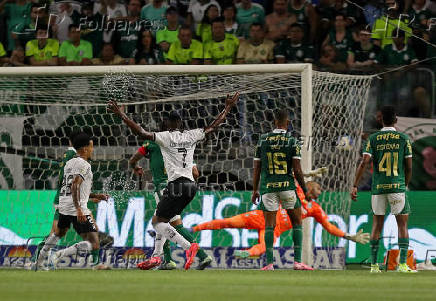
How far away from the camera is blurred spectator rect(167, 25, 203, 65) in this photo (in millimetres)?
18188

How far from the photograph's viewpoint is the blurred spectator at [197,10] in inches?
757

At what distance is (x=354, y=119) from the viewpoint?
49.3 ft

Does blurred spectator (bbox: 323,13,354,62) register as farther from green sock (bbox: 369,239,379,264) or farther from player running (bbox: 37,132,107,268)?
player running (bbox: 37,132,107,268)

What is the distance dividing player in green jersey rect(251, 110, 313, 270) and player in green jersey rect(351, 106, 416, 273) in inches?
32.0

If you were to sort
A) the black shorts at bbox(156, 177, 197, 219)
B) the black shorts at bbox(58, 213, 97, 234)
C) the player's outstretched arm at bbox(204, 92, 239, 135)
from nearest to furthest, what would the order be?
1. the player's outstretched arm at bbox(204, 92, 239, 135)
2. the black shorts at bbox(156, 177, 197, 219)
3. the black shorts at bbox(58, 213, 97, 234)

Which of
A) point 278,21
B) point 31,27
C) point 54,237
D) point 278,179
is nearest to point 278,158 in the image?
point 278,179

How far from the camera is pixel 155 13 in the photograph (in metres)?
19.3

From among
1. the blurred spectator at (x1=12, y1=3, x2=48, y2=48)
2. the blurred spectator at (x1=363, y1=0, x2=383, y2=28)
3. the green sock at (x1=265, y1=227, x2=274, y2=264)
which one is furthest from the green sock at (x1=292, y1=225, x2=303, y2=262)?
the blurred spectator at (x1=12, y1=3, x2=48, y2=48)

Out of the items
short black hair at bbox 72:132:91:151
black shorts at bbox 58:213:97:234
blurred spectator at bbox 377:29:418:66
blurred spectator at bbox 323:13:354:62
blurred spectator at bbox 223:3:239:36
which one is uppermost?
blurred spectator at bbox 223:3:239:36

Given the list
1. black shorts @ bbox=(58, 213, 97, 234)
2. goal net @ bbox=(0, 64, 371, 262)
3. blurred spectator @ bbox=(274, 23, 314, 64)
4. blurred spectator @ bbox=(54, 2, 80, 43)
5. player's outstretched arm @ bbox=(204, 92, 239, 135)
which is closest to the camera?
player's outstretched arm @ bbox=(204, 92, 239, 135)

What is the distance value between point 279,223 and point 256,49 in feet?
16.6

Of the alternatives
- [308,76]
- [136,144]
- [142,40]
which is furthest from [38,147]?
[308,76]

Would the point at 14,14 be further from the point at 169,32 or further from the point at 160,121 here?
the point at 160,121

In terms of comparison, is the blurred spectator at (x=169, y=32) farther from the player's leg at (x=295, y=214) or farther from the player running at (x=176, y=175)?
the player's leg at (x=295, y=214)
